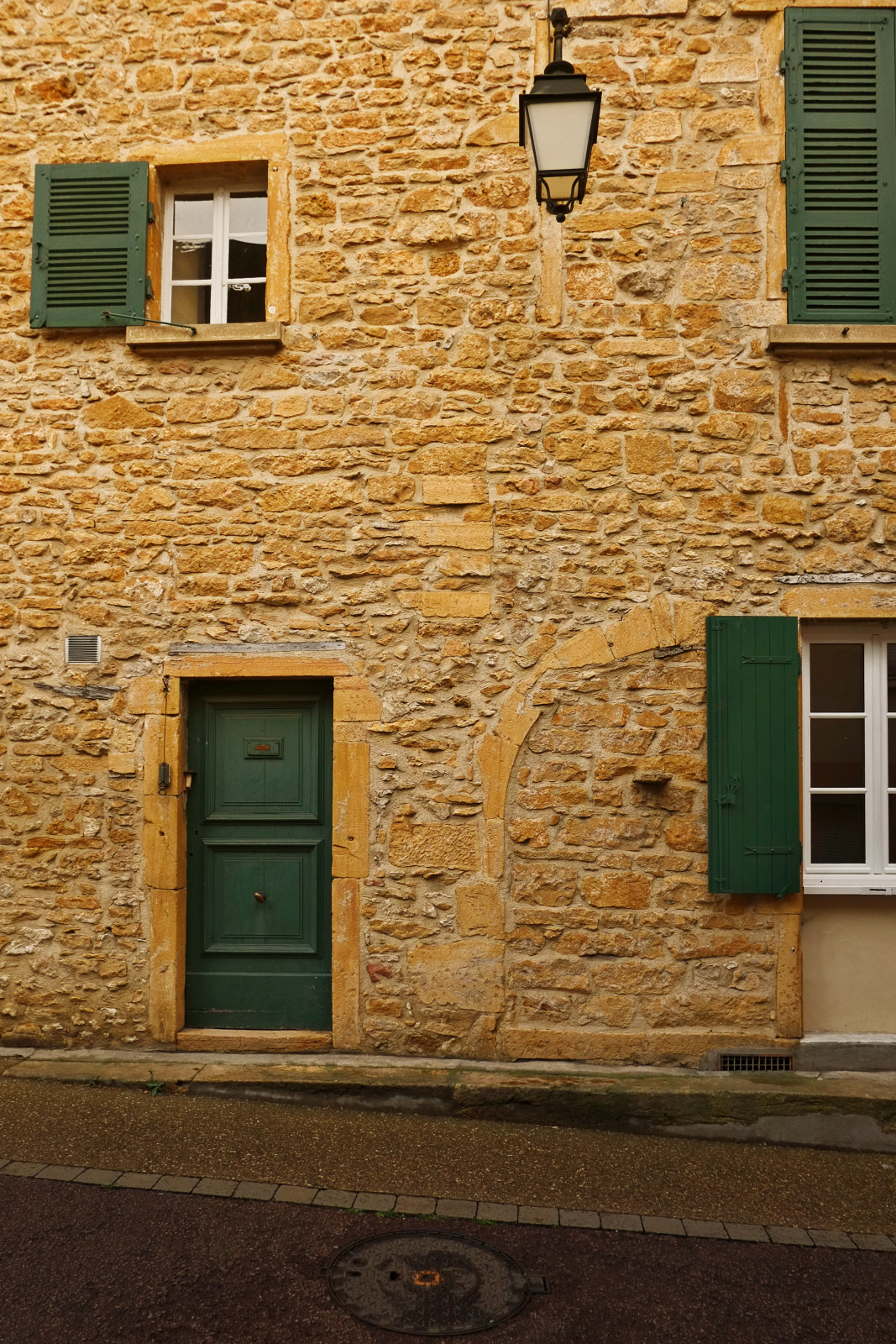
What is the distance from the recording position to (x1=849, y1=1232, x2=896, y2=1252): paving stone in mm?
3625

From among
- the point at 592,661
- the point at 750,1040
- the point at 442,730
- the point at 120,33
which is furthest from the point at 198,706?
the point at 120,33

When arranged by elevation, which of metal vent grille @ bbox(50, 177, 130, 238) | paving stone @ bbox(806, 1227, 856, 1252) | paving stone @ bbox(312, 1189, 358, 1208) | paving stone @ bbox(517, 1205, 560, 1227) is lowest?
paving stone @ bbox(806, 1227, 856, 1252)

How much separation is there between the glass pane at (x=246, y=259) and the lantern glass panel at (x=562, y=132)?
1.99 metres

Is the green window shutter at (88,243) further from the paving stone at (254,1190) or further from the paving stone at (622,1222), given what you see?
the paving stone at (622,1222)

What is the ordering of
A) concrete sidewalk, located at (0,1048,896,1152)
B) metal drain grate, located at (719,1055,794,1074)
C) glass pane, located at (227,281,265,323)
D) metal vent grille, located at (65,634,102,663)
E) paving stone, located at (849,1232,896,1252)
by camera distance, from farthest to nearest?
glass pane, located at (227,281,265,323) → metal vent grille, located at (65,634,102,663) → metal drain grate, located at (719,1055,794,1074) → concrete sidewalk, located at (0,1048,896,1152) → paving stone, located at (849,1232,896,1252)

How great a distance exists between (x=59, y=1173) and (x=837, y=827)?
393cm

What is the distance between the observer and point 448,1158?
426cm

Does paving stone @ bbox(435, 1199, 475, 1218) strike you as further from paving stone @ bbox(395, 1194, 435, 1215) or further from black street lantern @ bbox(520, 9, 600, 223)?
black street lantern @ bbox(520, 9, 600, 223)

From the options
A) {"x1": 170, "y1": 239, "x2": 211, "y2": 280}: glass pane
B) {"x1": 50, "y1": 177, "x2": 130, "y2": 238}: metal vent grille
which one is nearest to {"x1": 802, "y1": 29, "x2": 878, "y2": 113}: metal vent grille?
{"x1": 170, "y1": 239, "x2": 211, "y2": 280}: glass pane

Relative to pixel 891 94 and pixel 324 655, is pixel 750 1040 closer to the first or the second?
pixel 324 655

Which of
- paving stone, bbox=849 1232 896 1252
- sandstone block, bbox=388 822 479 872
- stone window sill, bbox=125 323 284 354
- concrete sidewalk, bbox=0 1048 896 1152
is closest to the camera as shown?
paving stone, bbox=849 1232 896 1252

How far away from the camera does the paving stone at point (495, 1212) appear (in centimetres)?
372

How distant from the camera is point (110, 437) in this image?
17.2 ft

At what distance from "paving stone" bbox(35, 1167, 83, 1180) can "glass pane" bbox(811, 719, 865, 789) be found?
384 cm
